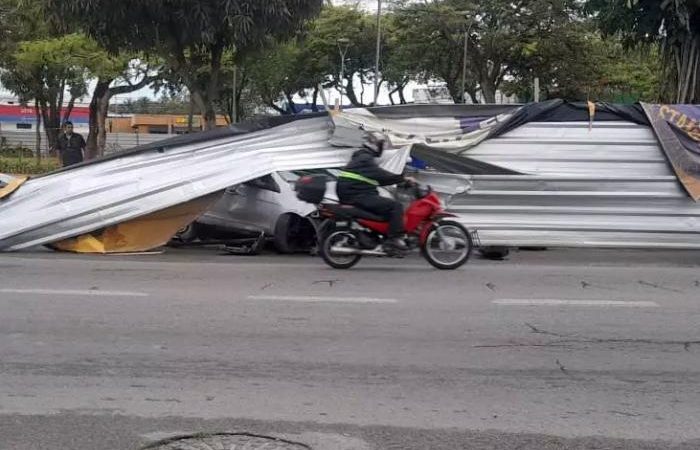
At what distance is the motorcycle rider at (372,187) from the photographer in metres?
10.1

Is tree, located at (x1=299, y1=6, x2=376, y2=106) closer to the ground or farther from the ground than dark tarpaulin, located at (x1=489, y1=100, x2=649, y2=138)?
farther from the ground

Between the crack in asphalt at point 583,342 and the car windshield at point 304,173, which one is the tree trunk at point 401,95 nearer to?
the car windshield at point 304,173

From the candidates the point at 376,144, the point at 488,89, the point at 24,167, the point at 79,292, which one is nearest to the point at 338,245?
the point at 376,144

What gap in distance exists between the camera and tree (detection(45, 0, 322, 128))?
539 inches

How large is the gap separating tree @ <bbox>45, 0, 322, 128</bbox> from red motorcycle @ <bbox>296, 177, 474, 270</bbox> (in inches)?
200

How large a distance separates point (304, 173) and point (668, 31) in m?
9.63

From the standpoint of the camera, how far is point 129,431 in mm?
4723

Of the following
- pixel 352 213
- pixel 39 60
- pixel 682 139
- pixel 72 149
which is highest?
pixel 39 60

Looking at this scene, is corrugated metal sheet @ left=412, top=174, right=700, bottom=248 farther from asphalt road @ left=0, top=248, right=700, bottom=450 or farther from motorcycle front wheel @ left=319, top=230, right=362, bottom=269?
motorcycle front wheel @ left=319, top=230, right=362, bottom=269

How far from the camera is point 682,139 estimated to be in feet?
38.6

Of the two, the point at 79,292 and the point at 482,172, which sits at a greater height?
the point at 482,172

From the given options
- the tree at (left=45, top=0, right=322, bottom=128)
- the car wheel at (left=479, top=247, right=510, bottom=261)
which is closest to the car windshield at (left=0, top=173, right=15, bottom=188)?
the tree at (left=45, top=0, right=322, bottom=128)

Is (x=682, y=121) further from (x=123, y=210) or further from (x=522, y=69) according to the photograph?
(x=522, y=69)

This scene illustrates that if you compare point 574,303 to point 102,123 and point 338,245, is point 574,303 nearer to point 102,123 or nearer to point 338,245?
point 338,245
